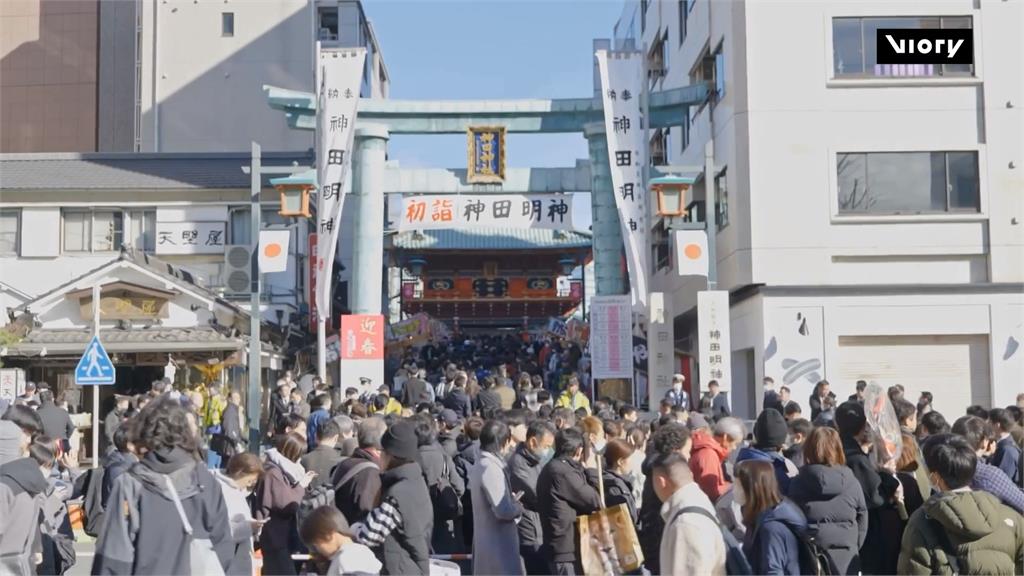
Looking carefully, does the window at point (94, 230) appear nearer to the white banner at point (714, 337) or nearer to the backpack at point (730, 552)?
the white banner at point (714, 337)

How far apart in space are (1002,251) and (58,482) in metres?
18.6

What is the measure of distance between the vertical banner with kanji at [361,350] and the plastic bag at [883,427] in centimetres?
1372

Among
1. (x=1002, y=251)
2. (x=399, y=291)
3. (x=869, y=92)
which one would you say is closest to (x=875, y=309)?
(x=1002, y=251)

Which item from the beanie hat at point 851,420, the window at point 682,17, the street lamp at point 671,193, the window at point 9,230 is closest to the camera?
the beanie hat at point 851,420

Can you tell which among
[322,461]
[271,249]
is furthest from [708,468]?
[271,249]

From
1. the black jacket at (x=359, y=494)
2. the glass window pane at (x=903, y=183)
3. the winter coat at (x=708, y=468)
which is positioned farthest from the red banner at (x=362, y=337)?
the black jacket at (x=359, y=494)

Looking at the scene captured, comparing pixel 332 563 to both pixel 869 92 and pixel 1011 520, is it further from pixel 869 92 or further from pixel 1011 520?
pixel 869 92

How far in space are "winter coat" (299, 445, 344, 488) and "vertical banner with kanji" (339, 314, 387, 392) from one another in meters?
11.4

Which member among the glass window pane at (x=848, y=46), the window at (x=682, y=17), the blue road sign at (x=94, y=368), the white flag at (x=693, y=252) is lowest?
the blue road sign at (x=94, y=368)

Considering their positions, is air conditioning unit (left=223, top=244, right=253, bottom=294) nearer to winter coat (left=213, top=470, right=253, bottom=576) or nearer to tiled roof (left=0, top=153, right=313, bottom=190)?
tiled roof (left=0, top=153, right=313, bottom=190)

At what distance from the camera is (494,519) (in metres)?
7.43

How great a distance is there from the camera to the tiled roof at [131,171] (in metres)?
30.2

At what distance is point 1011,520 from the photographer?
543cm

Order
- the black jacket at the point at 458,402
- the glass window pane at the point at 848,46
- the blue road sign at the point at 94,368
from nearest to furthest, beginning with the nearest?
the blue road sign at the point at 94,368
the black jacket at the point at 458,402
the glass window pane at the point at 848,46
